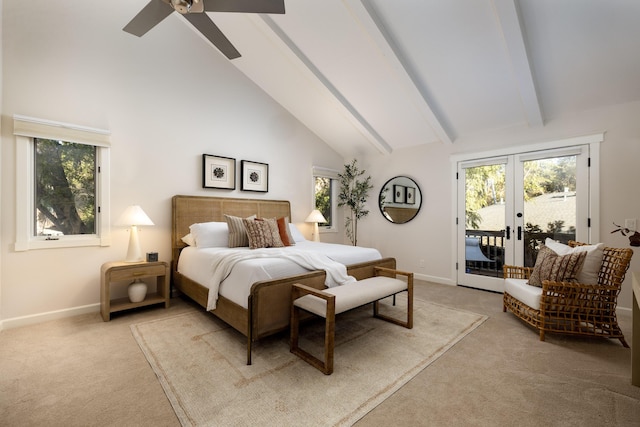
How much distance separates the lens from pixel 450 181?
454cm

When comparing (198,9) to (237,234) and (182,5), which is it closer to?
(182,5)

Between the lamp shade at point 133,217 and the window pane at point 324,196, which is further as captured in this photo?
the window pane at point 324,196

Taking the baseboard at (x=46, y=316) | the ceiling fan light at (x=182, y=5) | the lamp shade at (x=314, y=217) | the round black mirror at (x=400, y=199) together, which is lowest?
the baseboard at (x=46, y=316)

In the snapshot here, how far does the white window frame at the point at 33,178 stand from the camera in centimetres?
280

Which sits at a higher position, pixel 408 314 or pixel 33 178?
pixel 33 178

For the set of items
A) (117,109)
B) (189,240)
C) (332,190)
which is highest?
(117,109)

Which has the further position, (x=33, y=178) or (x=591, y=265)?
(x=33, y=178)

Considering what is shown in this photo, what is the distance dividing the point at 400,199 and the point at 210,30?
3.92m

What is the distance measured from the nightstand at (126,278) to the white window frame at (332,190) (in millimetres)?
2895

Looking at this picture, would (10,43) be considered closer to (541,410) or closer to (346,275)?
(346,275)

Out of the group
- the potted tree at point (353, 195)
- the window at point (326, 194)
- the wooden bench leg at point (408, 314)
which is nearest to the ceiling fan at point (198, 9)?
the wooden bench leg at point (408, 314)

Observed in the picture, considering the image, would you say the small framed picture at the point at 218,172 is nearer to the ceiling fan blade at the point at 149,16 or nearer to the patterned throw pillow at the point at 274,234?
the patterned throw pillow at the point at 274,234

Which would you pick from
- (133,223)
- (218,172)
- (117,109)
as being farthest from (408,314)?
(117,109)

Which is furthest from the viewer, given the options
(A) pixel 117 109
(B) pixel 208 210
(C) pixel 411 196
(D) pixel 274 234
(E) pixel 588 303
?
(C) pixel 411 196
